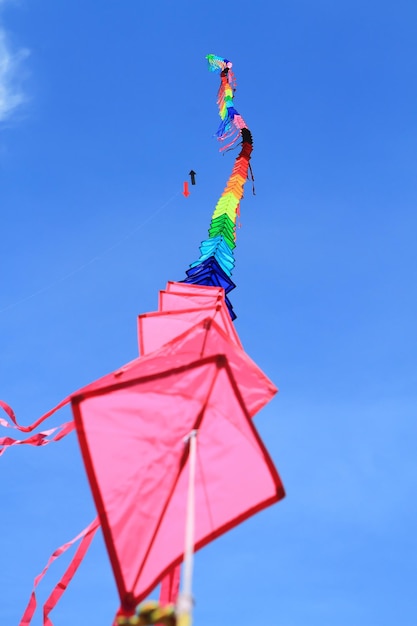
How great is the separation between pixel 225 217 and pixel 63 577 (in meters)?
8.38

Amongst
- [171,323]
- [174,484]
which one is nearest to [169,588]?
[174,484]

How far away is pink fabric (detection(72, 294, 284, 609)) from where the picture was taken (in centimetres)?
553

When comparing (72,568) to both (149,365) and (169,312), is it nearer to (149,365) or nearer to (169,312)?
(149,365)

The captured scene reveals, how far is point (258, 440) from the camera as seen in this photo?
240 inches

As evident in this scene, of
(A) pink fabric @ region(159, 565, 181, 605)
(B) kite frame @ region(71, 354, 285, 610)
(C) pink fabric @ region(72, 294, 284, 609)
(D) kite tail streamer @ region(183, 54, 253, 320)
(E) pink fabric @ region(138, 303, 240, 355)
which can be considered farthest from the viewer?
(D) kite tail streamer @ region(183, 54, 253, 320)

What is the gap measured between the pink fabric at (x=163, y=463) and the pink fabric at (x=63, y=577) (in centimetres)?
185

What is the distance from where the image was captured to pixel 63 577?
23.5 ft

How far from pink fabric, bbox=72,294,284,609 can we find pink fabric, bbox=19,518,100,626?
1855mm

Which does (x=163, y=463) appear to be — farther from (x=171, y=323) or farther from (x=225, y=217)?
(x=225, y=217)

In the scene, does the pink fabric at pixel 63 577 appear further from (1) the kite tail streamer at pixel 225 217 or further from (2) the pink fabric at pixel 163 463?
(1) the kite tail streamer at pixel 225 217

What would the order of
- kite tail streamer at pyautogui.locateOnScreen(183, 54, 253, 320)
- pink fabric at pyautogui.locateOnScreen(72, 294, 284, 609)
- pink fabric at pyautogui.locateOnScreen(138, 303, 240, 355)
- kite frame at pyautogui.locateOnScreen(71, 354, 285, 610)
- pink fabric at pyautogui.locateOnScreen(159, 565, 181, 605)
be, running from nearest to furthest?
kite frame at pyautogui.locateOnScreen(71, 354, 285, 610) < pink fabric at pyautogui.locateOnScreen(72, 294, 284, 609) < pink fabric at pyautogui.locateOnScreen(159, 565, 181, 605) < pink fabric at pyautogui.locateOnScreen(138, 303, 240, 355) < kite tail streamer at pyautogui.locateOnScreen(183, 54, 253, 320)

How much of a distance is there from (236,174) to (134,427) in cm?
1068

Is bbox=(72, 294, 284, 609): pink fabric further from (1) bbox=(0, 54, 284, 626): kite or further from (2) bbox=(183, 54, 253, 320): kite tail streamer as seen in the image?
(2) bbox=(183, 54, 253, 320): kite tail streamer

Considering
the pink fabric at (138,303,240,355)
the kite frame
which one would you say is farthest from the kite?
the pink fabric at (138,303,240,355)
